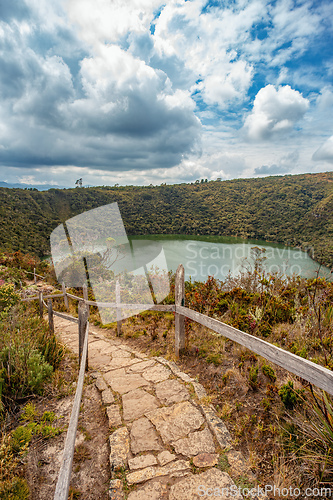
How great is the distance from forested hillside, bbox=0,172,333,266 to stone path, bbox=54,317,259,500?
89.6 feet

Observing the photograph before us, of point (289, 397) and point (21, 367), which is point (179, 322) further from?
point (21, 367)

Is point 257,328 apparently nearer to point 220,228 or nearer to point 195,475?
point 195,475

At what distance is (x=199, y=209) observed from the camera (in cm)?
6525

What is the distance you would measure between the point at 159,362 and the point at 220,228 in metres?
53.1

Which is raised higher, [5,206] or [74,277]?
[5,206]

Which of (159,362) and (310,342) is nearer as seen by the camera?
(310,342)

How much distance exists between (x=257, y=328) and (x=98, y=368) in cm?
253

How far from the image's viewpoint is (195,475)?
5.80 feet

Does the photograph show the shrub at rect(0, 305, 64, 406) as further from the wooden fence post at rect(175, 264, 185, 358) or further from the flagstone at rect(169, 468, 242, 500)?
the flagstone at rect(169, 468, 242, 500)

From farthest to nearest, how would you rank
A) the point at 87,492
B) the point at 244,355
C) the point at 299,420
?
the point at 244,355, the point at 299,420, the point at 87,492

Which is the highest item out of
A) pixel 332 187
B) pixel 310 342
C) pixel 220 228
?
pixel 332 187

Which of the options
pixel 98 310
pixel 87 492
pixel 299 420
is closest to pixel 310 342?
pixel 299 420

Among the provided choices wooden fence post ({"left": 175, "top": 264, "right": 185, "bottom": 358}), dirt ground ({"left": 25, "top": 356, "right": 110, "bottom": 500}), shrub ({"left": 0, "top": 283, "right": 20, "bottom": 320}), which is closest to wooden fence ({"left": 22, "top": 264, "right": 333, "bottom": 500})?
wooden fence post ({"left": 175, "top": 264, "right": 185, "bottom": 358})

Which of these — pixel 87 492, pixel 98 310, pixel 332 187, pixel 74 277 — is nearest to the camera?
pixel 87 492
